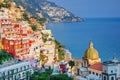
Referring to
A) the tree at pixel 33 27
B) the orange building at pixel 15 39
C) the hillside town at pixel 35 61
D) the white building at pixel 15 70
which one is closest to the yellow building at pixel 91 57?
the hillside town at pixel 35 61

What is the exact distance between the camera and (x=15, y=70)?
25250 mm

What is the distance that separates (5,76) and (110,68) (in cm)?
757

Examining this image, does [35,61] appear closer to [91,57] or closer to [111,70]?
[111,70]

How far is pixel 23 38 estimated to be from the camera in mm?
31172

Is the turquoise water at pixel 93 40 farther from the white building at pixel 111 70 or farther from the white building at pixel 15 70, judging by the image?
the white building at pixel 15 70

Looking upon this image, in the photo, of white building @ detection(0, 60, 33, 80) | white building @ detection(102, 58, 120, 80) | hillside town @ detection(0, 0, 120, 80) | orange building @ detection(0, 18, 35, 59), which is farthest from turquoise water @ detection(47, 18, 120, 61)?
white building @ detection(0, 60, 33, 80)

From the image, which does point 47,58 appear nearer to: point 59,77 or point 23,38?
point 23,38

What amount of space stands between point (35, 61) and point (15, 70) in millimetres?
4681

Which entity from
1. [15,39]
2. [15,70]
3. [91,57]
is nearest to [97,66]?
[91,57]

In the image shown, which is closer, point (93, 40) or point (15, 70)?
point (15, 70)

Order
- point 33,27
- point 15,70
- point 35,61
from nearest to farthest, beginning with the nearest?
point 15,70
point 35,61
point 33,27

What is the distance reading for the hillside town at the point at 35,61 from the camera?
84.8 feet

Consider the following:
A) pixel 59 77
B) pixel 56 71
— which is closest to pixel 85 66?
pixel 56 71

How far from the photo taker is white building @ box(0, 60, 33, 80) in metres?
24.4
